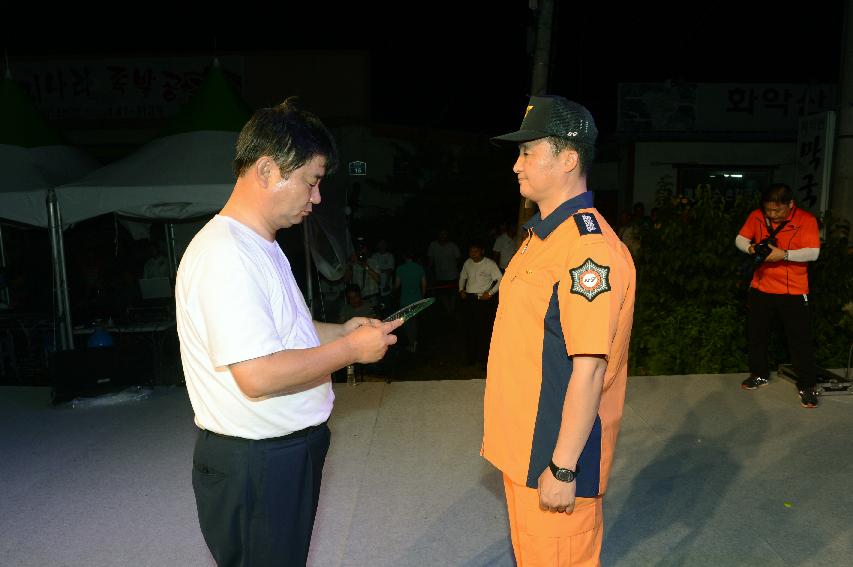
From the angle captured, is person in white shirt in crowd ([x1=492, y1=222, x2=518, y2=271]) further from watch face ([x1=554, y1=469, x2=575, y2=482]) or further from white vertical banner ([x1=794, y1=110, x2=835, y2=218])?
watch face ([x1=554, y1=469, x2=575, y2=482])

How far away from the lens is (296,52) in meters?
14.6

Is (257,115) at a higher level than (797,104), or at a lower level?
lower

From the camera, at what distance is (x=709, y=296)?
21.7 feet

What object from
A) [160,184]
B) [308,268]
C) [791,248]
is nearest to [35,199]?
[160,184]

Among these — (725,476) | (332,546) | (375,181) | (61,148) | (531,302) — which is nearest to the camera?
(531,302)

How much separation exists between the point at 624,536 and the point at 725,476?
107 centimetres

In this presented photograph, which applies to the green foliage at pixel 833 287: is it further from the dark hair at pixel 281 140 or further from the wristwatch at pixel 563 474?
the dark hair at pixel 281 140

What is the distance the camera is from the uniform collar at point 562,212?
207 cm

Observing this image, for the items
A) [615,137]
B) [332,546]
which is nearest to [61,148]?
[332,546]

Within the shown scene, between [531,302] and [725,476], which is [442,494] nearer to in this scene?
[725,476]

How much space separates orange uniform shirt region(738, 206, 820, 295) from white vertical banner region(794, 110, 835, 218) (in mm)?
1330

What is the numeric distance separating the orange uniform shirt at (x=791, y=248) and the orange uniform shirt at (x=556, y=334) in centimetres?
387

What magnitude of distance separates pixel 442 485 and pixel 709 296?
3.80m

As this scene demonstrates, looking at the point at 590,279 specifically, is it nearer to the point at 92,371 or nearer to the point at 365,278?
the point at 92,371
